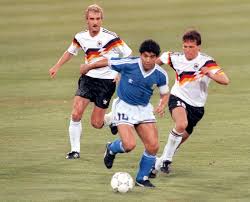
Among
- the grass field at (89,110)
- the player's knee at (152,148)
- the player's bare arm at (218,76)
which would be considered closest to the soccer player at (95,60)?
the grass field at (89,110)

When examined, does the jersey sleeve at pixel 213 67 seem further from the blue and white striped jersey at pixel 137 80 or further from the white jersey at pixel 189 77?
the blue and white striped jersey at pixel 137 80

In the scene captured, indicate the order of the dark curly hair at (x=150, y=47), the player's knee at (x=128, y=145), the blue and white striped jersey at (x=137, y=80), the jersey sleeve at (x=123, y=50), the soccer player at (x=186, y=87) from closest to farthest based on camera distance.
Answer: the dark curly hair at (x=150, y=47), the player's knee at (x=128, y=145), the blue and white striped jersey at (x=137, y=80), the soccer player at (x=186, y=87), the jersey sleeve at (x=123, y=50)

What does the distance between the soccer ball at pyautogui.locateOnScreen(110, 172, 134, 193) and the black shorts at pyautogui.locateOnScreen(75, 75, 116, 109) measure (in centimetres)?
373

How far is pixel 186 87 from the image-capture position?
16078mm

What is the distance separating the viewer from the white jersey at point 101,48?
17.6 m

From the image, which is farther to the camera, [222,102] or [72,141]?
[222,102]

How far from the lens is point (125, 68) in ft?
48.3

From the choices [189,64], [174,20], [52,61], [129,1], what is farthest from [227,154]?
[129,1]

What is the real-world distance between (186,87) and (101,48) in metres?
2.26

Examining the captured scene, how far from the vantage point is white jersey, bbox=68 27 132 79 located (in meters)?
17.6

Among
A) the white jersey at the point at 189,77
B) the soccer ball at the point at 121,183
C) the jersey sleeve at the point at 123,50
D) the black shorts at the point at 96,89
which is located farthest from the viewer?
the jersey sleeve at the point at 123,50

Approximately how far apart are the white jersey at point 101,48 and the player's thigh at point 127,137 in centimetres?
306

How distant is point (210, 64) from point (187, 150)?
2883mm

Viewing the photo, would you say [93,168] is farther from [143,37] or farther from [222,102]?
[143,37]
